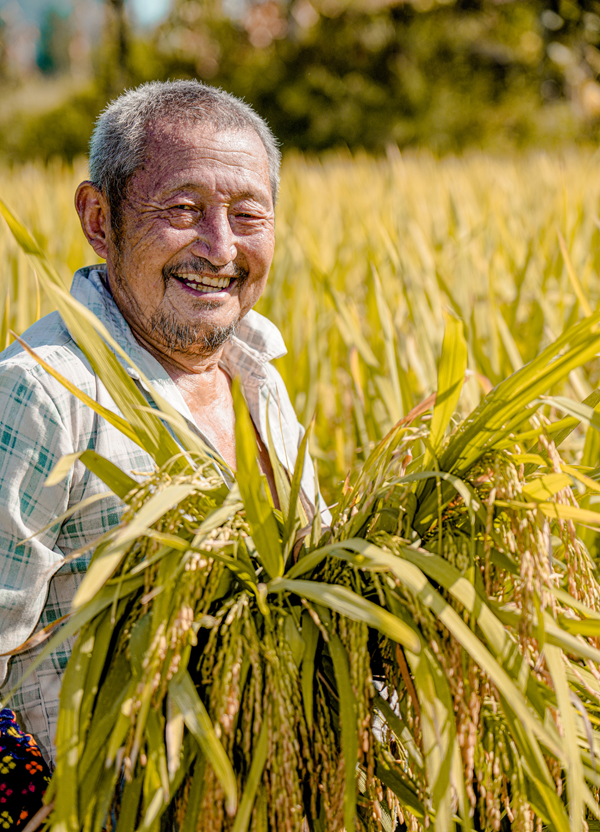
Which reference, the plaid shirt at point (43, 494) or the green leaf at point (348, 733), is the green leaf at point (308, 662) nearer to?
the green leaf at point (348, 733)

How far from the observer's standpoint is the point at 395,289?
252 centimetres

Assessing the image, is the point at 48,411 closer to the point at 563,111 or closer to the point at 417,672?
the point at 417,672

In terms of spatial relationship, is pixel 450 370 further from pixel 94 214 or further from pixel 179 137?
pixel 94 214

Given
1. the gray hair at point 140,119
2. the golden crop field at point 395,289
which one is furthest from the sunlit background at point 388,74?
the gray hair at point 140,119

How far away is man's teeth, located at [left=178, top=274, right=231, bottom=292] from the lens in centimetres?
115

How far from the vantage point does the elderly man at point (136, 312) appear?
92cm

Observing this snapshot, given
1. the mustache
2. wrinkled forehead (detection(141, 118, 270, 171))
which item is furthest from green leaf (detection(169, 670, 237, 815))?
wrinkled forehead (detection(141, 118, 270, 171))

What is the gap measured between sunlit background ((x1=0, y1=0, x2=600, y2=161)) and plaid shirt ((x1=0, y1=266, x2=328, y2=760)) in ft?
40.0

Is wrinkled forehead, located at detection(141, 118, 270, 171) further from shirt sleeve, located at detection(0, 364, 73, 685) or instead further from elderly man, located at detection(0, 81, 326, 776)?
shirt sleeve, located at detection(0, 364, 73, 685)

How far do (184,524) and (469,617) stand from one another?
312 mm

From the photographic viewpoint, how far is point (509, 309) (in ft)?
7.22

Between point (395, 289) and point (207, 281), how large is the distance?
57.4 inches

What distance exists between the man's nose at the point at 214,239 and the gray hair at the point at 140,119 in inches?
5.0

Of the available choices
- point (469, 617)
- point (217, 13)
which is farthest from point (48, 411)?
point (217, 13)
